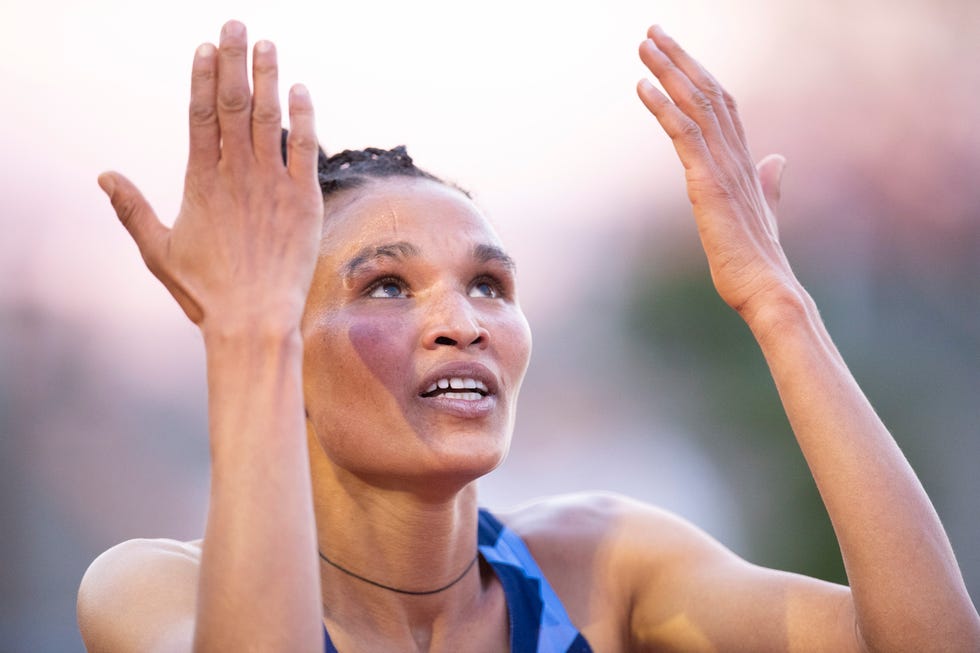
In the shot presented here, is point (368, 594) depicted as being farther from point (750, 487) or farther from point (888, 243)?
point (888, 243)

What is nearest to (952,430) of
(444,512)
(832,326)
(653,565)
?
(832,326)

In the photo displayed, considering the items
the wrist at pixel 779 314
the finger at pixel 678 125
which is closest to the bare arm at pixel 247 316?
the finger at pixel 678 125

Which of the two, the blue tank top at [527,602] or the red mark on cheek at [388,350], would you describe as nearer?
the red mark on cheek at [388,350]

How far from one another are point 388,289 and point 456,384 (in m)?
0.20

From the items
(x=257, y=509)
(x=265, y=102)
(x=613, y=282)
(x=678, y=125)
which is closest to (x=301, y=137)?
(x=265, y=102)

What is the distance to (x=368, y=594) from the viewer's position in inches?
62.7

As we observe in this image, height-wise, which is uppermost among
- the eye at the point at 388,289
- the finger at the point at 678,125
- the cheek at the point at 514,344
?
the finger at the point at 678,125

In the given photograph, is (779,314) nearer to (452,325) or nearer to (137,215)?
(452,325)

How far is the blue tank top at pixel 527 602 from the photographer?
1.70m

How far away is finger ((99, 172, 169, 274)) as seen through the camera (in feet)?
4.04

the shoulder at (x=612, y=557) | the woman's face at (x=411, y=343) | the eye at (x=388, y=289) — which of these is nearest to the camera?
the woman's face at (x=411, y=343)

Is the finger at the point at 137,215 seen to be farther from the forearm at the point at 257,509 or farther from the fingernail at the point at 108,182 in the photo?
the forearm at the point at 257,509

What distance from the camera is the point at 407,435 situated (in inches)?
57.1

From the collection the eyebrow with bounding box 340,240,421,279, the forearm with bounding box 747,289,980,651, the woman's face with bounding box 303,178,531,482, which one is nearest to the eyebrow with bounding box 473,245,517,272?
the woman's face with bounding box 303,178,531,482
